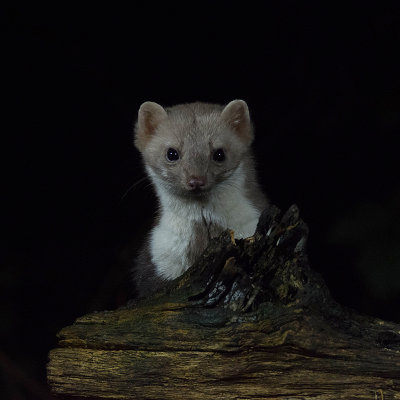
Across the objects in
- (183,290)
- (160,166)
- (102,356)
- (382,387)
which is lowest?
(382,387)

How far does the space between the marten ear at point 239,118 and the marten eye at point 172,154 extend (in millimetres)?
242

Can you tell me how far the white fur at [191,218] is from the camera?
113 inches

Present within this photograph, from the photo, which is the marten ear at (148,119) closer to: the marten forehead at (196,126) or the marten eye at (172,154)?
the marten forehead at (196,126)

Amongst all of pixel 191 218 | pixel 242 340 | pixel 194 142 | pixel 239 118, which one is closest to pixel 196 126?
pixel 194 142

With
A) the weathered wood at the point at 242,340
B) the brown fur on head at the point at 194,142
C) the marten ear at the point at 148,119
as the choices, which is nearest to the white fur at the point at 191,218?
the brown fur on head at the point at 194,142

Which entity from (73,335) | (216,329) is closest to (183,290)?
(216,329)

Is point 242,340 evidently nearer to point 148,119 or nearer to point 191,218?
point 191,218

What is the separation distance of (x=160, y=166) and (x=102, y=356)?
0.79 m

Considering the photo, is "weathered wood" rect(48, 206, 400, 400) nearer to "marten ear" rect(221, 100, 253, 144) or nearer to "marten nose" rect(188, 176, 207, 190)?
"marten nose" rect(188, 176, 207, 190)

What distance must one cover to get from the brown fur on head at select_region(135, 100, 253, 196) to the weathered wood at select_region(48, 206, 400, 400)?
1.41ft

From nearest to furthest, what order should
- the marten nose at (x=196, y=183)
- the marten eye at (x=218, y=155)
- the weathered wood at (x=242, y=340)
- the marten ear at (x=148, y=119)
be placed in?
the weathered wood at (x=242, y=340) < the marten nose at (x=196, y=183) < the marten eye at (x=218, y=155) < the marten ear at (x=148, y=119)

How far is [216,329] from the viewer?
93.0 inches

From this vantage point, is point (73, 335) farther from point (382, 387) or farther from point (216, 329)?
point (382, 387)

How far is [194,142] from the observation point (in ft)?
9.30
